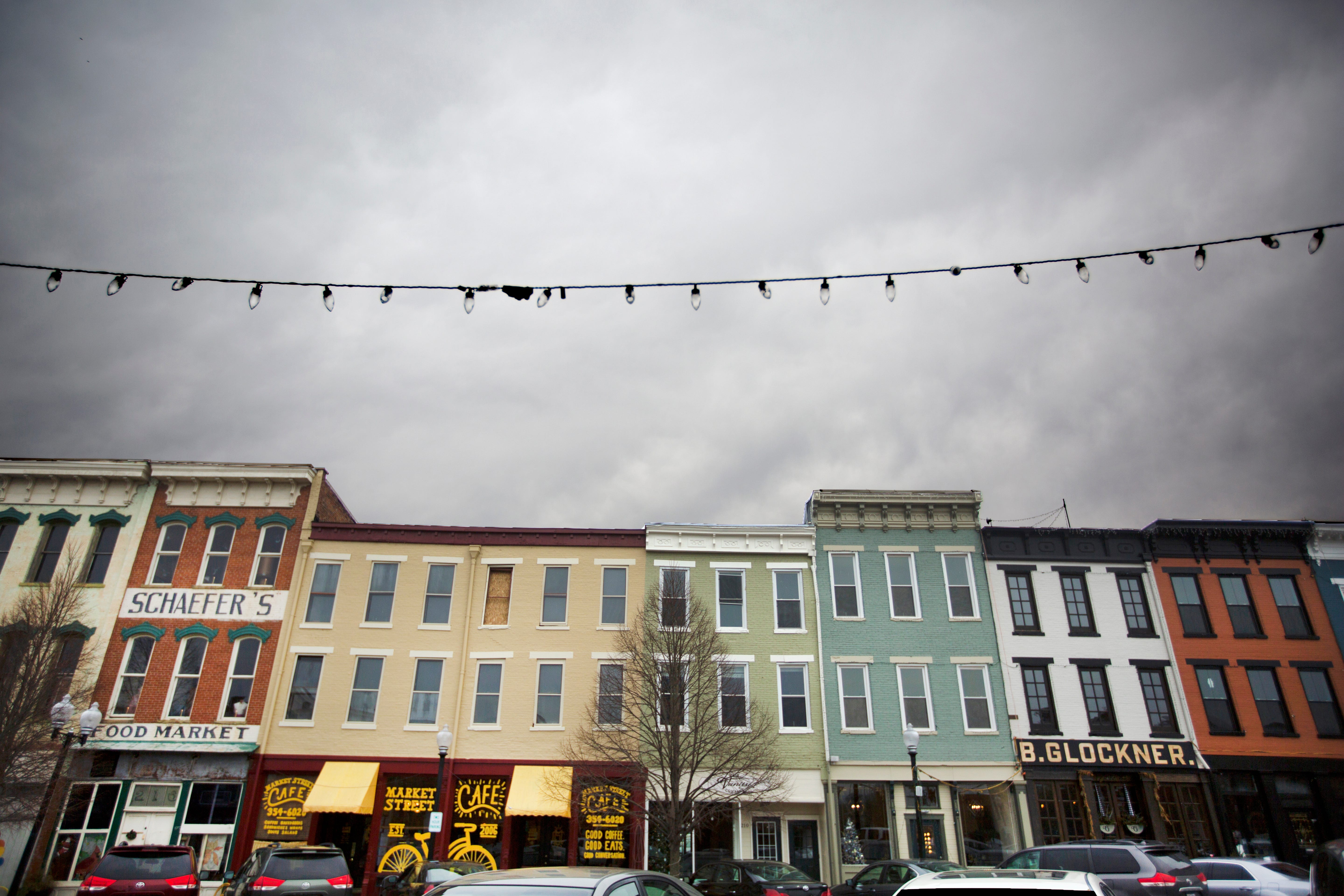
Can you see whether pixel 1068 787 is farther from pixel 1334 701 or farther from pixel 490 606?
pixel 490 606

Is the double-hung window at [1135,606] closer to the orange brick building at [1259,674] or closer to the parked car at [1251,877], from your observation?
the orange brick building at [1259,674]

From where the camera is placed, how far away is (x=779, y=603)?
25453 mm

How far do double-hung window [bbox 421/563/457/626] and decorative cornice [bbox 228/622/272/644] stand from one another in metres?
4.62

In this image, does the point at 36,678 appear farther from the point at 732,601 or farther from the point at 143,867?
the point at 732,601

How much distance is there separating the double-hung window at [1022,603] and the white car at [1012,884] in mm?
20897

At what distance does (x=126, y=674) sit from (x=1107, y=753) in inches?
1151

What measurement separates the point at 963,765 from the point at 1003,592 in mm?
5593

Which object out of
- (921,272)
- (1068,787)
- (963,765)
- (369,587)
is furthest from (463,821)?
(921,272)

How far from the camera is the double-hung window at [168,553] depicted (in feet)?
81.3

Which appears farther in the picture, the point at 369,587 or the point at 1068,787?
the point at 369,587

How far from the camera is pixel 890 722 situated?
2373cm

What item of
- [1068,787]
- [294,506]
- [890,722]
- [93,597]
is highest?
[294,506]

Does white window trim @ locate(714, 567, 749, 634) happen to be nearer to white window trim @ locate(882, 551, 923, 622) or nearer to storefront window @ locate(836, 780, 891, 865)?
white window trim @ locate(882, 551, 923, 622)

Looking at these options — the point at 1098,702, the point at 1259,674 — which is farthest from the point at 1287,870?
the point at 1259,674
